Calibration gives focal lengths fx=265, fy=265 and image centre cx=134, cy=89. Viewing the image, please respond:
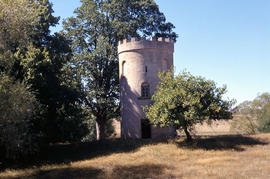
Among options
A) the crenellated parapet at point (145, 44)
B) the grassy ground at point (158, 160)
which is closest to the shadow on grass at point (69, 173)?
the grassy ground at point (158, 160)

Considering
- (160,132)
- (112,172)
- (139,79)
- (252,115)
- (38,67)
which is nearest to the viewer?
(112,172)

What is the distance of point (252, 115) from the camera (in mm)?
40188

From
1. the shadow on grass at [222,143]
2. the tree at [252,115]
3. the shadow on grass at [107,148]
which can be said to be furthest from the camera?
the tree at [252,115]

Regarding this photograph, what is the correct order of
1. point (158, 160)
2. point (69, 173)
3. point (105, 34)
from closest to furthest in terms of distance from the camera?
point (69, 173), point (158, 160), point (105, 34)

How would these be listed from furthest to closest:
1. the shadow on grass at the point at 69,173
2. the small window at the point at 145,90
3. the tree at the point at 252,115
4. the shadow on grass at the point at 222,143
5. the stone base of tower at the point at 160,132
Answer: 1. the tree at the point at 252,115
2. the small window at the point at 145,90
3. the stone base of tower at the point at 160,132
4. the shadow on grass at the point at 222,143
5. the shadow on grass at the point at 69,173

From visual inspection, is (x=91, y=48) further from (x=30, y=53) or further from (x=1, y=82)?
(x=1, y=82)

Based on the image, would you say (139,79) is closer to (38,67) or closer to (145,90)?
(145,90)

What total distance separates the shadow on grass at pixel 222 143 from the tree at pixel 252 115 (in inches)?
612

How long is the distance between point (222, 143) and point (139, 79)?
10468 mm

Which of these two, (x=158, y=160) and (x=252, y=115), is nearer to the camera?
(x=158, y=160)

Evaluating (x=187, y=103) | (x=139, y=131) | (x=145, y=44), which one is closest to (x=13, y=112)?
(x=187, y=103)

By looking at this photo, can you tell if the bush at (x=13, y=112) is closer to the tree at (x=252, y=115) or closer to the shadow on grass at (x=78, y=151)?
the shadow on grass at (x=78, y=151)

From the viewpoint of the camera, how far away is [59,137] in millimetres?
23172

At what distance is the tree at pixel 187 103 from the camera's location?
22.0 metres
